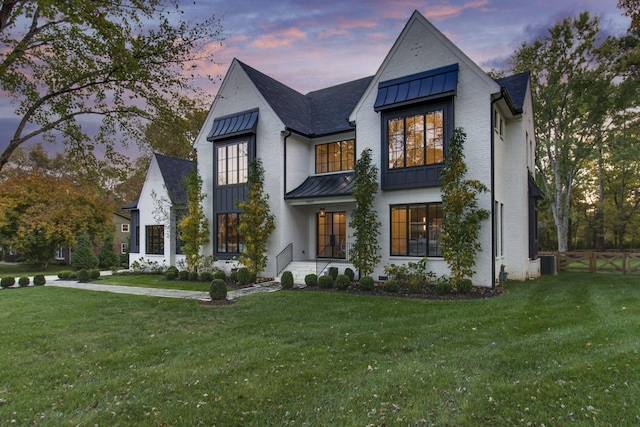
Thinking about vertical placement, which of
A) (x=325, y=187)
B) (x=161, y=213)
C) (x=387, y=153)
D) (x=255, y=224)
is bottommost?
(x=255, y=224)

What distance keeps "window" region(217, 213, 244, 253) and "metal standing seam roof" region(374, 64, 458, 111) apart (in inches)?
326

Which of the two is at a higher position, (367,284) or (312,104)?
(312,104)

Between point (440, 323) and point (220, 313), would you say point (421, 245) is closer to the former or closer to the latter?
point (440, 323)

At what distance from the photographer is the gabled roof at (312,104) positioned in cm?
1603

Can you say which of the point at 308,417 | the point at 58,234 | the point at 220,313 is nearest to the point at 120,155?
the point at 220,313

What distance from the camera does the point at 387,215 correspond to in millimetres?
13133

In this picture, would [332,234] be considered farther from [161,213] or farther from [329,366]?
[329,366]

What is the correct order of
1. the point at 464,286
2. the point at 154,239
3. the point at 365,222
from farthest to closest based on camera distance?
the point at 154,239 → the point at 365,222 → the point at 464,286

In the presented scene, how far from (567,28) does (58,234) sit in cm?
3603

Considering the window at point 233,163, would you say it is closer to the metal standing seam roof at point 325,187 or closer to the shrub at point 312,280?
the metal standing seam roof at point 325,187

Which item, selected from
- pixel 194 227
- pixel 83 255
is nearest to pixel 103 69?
pixel 194 227

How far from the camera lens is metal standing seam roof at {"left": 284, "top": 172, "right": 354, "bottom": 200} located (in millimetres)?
14133

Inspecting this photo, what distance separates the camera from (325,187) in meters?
15.0

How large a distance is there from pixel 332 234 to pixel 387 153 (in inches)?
186
